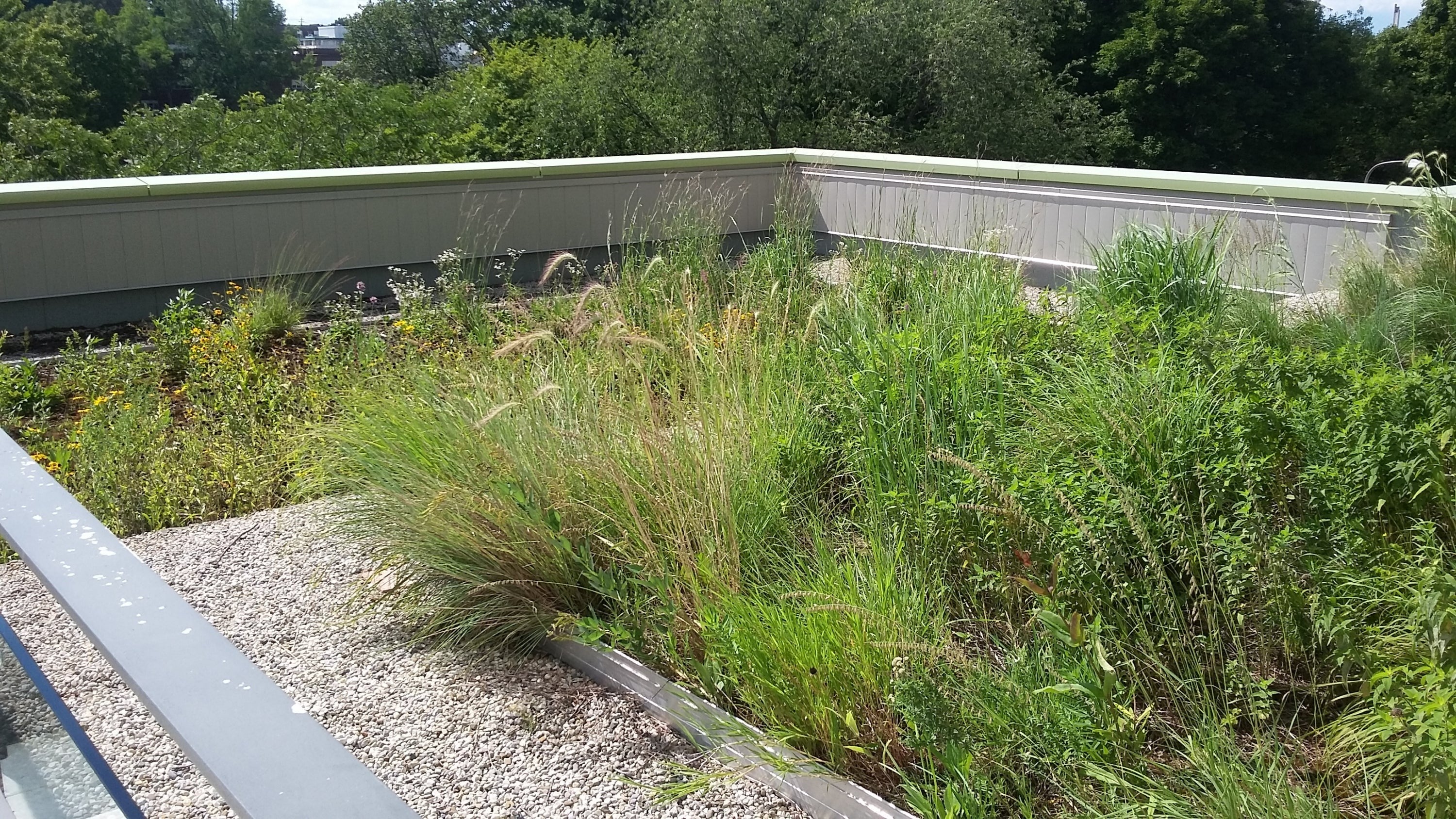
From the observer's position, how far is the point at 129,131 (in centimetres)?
1730

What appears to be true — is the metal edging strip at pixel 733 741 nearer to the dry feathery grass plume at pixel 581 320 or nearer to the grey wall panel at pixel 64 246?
the dry feathery grass plume at pixel 581 320

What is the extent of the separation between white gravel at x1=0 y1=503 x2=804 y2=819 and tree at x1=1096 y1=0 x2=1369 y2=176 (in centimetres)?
2916

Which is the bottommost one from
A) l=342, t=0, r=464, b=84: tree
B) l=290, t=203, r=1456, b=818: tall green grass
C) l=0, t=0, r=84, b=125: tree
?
l=290, t=203, r=1456, b=818: tall green grass

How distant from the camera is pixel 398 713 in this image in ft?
10.6

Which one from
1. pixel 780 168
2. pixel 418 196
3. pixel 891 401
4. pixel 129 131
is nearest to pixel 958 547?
pixel 891 401

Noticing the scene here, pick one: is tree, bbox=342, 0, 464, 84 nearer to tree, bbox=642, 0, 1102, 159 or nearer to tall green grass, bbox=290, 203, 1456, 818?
tree, bbox=642, 0, 1102, 159

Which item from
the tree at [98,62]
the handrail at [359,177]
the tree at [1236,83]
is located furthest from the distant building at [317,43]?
the handrail at [359,177]

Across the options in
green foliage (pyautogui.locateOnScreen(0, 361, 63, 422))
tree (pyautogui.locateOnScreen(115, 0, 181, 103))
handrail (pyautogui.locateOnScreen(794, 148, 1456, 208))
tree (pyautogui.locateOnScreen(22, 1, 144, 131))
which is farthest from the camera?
tree (pyautogui.locateOnScreen(115, 0, 181, 103))

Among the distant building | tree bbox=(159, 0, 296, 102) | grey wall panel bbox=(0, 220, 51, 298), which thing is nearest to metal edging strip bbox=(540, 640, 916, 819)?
grey wall panel bbox=(0, 220, 51, 298)

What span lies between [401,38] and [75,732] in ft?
168

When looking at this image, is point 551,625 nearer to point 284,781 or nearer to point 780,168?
point 284,781

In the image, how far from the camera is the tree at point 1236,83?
99.8 feet

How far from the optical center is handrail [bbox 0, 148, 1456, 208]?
707 centimetres

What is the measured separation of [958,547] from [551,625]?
1234 mm
